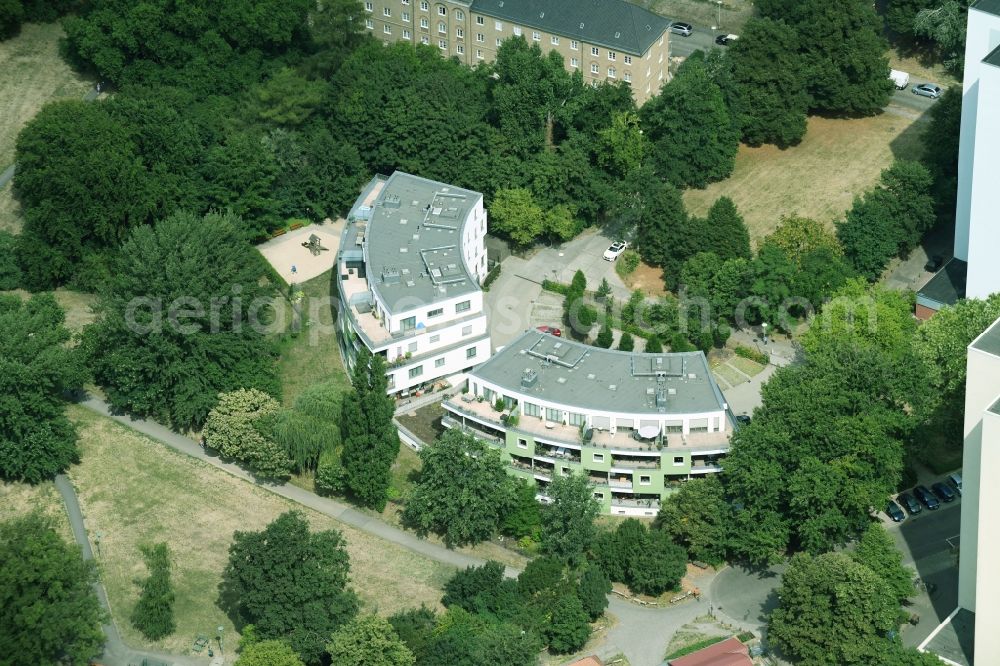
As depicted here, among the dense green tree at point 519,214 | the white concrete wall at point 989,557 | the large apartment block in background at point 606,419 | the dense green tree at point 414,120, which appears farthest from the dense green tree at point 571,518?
the dense green tree at point 414,120

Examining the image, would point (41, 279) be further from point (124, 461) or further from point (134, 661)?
point (134, 661)

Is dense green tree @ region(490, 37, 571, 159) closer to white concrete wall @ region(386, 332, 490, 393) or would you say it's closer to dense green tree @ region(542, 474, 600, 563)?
white concrete wall @ region(386, 332, 490, 393)

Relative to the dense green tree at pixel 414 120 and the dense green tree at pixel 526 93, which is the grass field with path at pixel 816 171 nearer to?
the dense green tree at pixel 526 93

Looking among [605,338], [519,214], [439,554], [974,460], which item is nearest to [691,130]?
[519,214]

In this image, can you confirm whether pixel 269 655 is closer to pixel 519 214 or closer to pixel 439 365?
pixel 439 365

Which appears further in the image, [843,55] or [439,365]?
[843,55]
